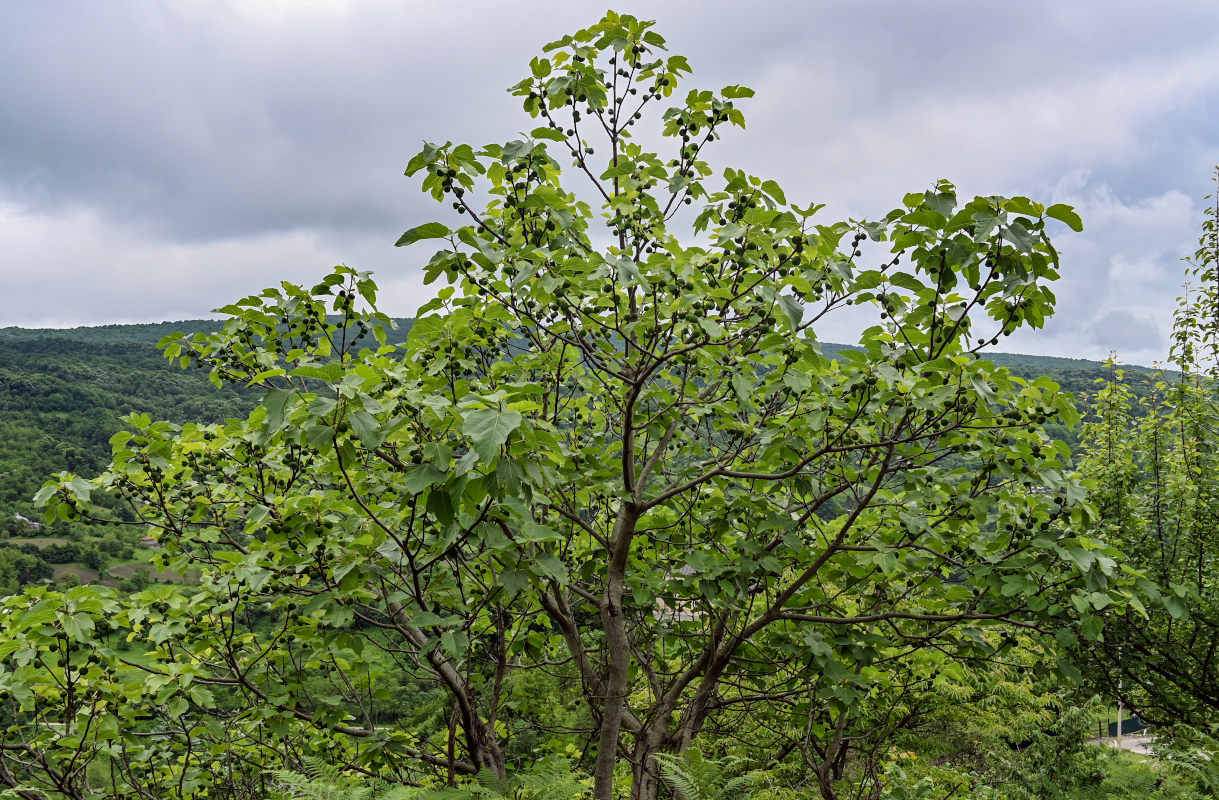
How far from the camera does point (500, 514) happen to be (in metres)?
2.88

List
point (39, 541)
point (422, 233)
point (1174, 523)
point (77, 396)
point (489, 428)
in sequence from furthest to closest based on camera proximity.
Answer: point (77, 396) < point (39, 541) < point (1174, 523) < point (422, 233) < point (489, 428)

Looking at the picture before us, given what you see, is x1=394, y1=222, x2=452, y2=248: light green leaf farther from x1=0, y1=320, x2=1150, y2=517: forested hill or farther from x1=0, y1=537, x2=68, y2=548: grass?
x1=0, y1=537, x2=68, y2=548: grass

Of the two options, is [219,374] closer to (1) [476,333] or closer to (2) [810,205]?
(1) [476,333]

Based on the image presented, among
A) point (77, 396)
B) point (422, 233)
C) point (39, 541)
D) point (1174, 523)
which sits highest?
point (77, 396)

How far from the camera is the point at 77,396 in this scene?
64.6m

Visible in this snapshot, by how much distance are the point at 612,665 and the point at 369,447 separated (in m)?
2.67

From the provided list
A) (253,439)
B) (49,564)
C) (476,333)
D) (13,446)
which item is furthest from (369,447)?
(13,446)

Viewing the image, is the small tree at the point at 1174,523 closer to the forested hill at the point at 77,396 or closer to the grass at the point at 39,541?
the forested hill at the point at 77,396

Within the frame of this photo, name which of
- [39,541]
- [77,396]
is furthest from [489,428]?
[77,396]

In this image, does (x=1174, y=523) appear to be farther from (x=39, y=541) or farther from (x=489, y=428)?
(x=39, y=541)

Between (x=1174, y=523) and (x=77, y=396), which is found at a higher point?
(x=77, y=396)

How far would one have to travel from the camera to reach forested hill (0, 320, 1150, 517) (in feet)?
169

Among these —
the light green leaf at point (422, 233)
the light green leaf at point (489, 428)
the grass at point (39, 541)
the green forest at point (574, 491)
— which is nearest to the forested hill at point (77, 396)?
the grass at point (39, 541)

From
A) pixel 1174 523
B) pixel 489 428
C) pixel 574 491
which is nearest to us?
pixel 489 428
